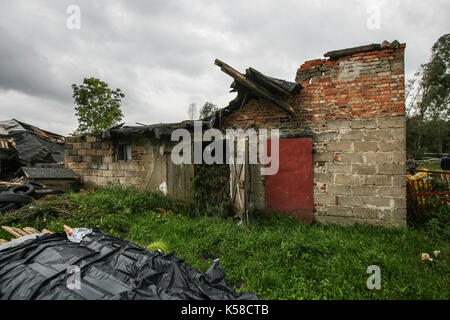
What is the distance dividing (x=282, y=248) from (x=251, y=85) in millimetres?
3625

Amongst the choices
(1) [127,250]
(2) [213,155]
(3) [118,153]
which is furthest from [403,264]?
(3) [118,153]

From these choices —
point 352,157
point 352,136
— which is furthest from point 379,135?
point 352,157

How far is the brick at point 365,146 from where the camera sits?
467 cm

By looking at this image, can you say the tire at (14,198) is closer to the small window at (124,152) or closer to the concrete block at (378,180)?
the small window at (124,152)

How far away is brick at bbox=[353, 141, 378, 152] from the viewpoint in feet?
15.3

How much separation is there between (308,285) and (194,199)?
159 inches

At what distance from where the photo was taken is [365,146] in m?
4.74

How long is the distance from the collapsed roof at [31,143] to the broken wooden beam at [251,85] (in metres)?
12.4

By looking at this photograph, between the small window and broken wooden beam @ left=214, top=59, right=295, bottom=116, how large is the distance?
5.01m

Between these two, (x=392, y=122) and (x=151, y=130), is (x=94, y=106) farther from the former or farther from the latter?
(x=392, y=122)

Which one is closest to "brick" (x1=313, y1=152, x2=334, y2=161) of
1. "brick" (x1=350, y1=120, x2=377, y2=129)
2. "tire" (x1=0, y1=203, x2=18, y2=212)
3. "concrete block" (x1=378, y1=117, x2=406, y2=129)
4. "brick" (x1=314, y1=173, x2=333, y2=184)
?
"brick" (x1=314, y1=173, x2=333, y2=184)

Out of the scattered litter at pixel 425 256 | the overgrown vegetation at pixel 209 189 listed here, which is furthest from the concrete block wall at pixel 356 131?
the overgrown vegetation at pixel 209 189

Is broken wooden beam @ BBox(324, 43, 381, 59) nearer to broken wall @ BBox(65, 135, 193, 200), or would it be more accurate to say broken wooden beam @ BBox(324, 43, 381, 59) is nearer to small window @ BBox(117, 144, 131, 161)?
broken wall @ BBox(65, 135, 193, 200)

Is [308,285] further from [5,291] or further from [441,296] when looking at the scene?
[5,291]
